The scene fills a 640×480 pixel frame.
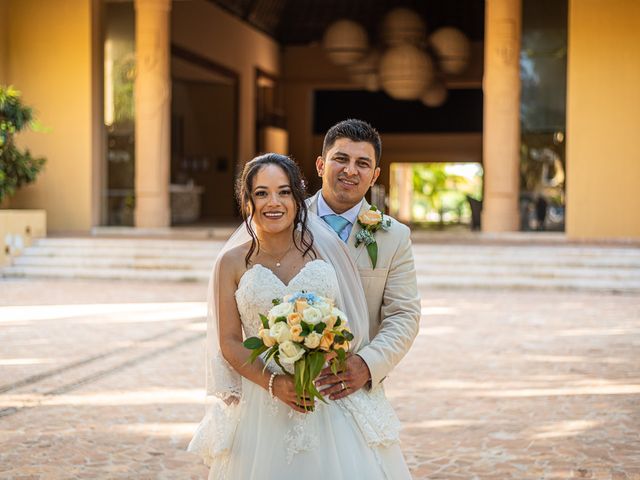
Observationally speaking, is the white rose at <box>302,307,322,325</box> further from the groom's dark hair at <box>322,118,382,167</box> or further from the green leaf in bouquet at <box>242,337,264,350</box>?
the groom's dark hair at <box>322,118,382,167</box>

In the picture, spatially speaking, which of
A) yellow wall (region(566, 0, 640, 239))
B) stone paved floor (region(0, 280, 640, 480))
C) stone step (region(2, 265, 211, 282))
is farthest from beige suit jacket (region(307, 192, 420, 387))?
yellow wall (region(566, 0, 640, 239))

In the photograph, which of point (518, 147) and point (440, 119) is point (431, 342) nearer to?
point (518, 147)

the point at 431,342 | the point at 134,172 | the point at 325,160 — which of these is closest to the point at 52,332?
the point at 431,342

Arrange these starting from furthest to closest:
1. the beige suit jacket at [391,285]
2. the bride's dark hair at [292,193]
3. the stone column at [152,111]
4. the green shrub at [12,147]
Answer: the stone column at [152,111], the green shrub at [12,147], the beige suit jacket at [391,285], the bride's dark hair at [292,193]

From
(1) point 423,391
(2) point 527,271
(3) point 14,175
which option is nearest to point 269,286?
(1) point 423,391

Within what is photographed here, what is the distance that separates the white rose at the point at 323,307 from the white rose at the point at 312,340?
0.07m

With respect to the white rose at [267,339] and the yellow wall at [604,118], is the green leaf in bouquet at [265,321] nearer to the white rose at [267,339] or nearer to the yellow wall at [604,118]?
the white rose at [267,339]

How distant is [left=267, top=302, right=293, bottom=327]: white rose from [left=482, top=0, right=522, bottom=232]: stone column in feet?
50.1

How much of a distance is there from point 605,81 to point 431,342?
402 inches

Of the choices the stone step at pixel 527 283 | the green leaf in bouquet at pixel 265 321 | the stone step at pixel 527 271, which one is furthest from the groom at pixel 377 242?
the stone step at pixel 527 271

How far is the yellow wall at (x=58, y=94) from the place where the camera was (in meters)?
19.4

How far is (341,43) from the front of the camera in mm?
23188

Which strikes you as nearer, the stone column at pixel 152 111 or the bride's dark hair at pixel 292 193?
the bride's dark hair at pixel 292 193

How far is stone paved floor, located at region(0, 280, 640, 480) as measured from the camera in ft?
16.6
